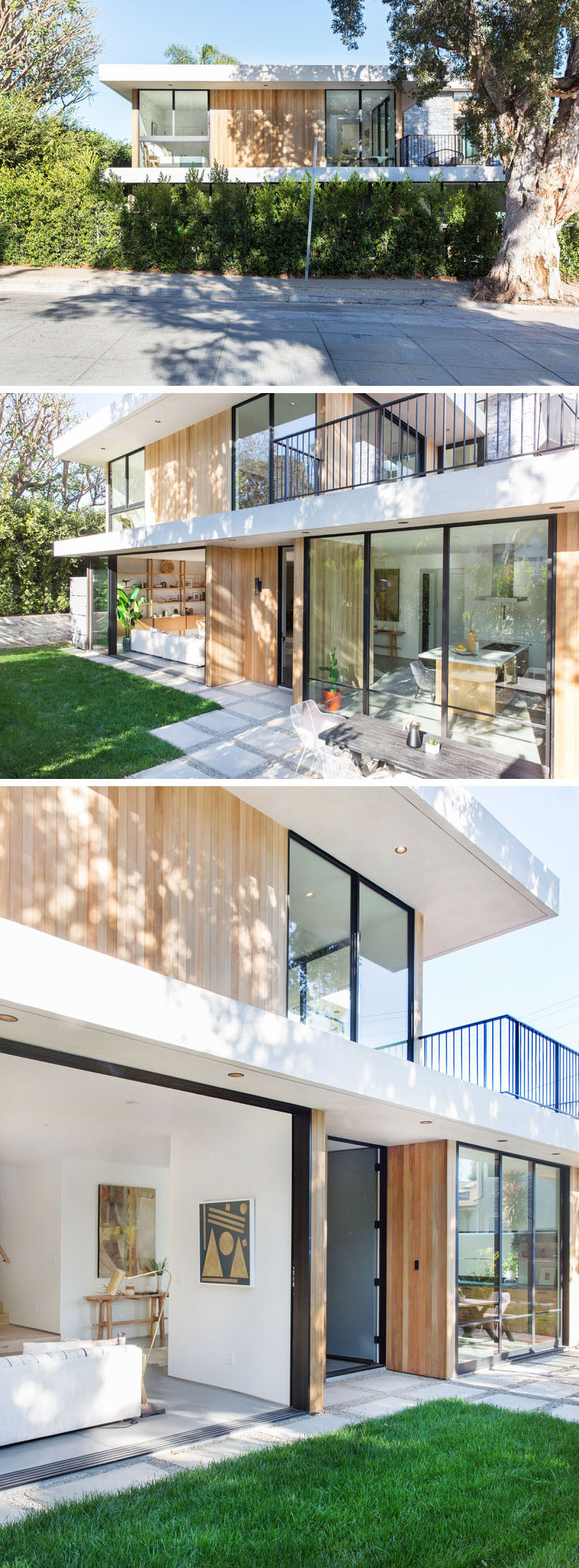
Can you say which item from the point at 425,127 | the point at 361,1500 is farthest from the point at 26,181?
the point at 361,1500

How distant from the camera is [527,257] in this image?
12.6 meters

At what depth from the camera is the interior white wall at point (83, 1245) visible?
32.0ft

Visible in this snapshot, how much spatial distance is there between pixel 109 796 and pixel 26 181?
14592 mm

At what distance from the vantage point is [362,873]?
7.96 metres

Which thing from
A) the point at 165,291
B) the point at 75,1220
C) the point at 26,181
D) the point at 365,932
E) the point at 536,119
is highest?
the point at 26,181

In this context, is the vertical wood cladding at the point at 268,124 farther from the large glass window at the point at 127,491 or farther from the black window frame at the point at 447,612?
the large glass window at the point at 127,491

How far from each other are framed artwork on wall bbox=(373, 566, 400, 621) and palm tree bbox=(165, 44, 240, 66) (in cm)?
1678

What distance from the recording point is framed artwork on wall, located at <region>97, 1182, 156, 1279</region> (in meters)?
10.2

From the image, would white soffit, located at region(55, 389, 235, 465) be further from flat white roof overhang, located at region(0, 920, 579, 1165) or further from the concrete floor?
the concrete floor

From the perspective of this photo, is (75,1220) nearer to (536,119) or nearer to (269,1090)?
(269,1090)

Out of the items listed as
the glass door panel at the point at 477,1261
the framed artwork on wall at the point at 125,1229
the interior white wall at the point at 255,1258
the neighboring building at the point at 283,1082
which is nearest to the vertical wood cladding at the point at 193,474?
the neighboring building at the point at 283,1082

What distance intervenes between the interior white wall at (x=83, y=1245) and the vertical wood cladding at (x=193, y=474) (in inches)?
281

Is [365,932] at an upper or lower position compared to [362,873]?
lower

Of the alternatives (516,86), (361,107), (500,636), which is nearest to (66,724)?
(500,636)
